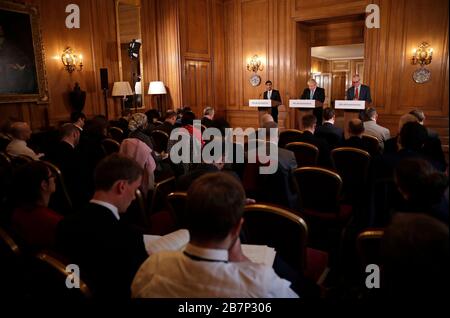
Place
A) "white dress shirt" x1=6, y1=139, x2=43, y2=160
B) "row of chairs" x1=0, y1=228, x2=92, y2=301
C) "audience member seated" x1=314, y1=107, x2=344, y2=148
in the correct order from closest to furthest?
"row of chairs" x1=0, y1=228, x2=92, y2=301 → "white dress shirt" x1=6, y1=139, x2=43, y2=160 → "audience member seated" x1=314, y1=107, x2=344, y2=148

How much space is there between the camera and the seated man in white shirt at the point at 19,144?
4.18 metres

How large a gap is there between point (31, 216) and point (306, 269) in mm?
1590

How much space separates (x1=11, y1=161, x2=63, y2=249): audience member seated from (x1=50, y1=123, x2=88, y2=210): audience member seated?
1.35 meters

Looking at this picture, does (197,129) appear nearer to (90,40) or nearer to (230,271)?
(230,271)

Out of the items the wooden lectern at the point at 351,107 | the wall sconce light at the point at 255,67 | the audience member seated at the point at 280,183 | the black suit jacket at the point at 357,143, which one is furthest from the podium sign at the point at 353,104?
the wall sconce light at the point at 255,67

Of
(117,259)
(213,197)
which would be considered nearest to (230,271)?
(213,197)

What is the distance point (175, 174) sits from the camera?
13.5 feet

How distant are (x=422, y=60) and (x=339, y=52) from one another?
699 centimetres

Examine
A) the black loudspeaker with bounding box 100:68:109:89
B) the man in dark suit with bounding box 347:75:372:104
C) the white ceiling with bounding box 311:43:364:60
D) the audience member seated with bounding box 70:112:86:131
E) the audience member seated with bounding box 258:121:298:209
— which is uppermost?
the white ceiling with bounding box 311:43:364:60

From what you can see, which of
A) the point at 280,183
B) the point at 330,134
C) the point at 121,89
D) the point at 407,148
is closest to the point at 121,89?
the point at 121,89

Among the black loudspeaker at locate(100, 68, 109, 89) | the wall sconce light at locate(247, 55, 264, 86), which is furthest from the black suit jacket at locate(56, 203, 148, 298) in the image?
the wall sconce light at locate(247, 55, 264, 86)

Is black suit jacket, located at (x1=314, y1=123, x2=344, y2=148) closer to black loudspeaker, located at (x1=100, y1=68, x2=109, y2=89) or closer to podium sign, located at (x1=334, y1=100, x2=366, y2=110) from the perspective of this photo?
podium sign, located at (x1=334, y1=100, x2=366, y2=110)

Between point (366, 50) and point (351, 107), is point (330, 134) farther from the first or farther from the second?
point (366, 50)

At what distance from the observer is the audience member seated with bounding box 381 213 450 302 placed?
2.82ft
